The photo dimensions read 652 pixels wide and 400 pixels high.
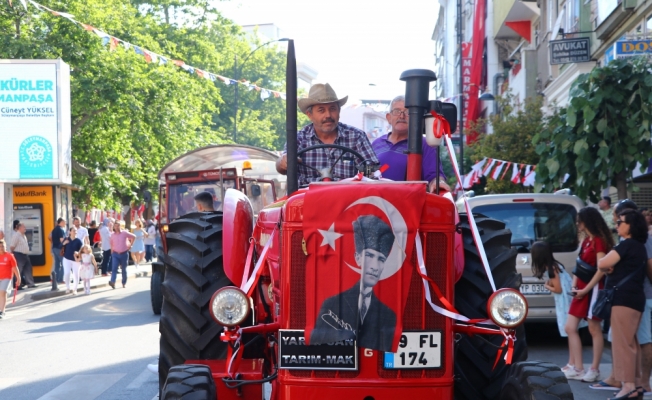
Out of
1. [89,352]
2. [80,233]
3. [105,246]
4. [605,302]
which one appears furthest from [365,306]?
[105,246]

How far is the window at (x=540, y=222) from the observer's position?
12.0 metres

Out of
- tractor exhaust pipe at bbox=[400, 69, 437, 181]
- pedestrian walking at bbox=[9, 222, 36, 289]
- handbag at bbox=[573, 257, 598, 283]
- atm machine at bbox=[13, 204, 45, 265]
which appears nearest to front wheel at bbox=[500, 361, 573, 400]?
tractor exhaust pipe at bbox=[400, 69, 437, 181]

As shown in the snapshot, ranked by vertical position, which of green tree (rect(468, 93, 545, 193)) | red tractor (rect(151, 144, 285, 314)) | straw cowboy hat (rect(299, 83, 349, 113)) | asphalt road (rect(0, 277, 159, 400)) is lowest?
asphalt road (rect(0, 277, 159, 400))

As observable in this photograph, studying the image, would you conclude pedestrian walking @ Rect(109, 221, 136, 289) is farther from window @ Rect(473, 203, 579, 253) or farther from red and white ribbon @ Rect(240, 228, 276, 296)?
red and white ribbon @ Rect(240, 228, 276, 296)

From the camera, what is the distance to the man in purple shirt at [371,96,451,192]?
7059mm

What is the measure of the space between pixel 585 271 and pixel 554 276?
0.51 metres

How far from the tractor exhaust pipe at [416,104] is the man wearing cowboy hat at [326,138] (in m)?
0.82

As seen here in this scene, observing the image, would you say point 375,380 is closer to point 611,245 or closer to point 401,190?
point 401,190

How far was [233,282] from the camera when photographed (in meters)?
5.99

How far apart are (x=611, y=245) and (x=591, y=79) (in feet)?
13.5

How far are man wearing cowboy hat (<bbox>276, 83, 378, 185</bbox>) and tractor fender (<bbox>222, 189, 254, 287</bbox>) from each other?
15.2 inches

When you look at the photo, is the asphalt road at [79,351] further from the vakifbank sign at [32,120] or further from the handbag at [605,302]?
the vakifbank sign at [32,120]

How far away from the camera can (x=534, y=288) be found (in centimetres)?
1176

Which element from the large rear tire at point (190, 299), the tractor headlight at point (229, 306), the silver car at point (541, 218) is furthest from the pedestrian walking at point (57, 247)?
the tractor headlight at point (229, 306)
